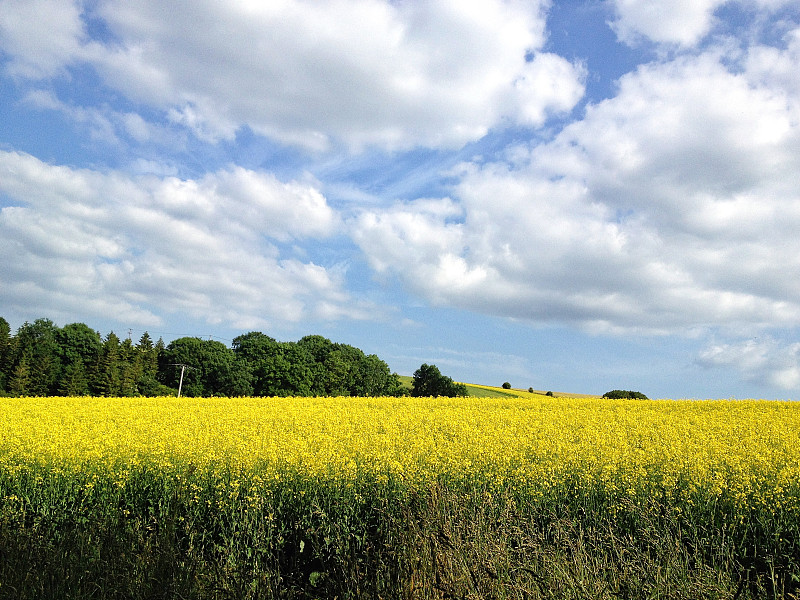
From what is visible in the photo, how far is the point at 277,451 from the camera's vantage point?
10617 mm

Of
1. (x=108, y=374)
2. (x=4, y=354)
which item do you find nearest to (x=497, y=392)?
(x=108, y=374)

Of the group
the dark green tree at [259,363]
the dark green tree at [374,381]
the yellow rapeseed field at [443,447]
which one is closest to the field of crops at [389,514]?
the yellow rapeseed field at [443,447]

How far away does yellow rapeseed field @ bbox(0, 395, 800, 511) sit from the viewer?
8977 mm

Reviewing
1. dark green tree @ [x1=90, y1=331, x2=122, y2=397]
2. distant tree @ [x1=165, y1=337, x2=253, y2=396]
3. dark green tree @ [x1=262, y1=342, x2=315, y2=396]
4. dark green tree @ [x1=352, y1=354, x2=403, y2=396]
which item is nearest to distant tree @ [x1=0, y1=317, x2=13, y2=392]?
dark green tree @ [x1=90, y1=331, x2=122, y2=397]

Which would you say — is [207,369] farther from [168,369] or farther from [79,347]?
[79,347]

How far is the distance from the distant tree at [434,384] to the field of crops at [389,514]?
4482cm

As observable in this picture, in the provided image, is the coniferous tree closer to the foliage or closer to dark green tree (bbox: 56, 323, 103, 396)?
dark green tree (bbox: 56, 323, 103, 396)

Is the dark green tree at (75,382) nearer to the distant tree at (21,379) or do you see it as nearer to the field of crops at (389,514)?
the distant tree at (21,379)

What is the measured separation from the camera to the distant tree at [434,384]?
6022 centimetres

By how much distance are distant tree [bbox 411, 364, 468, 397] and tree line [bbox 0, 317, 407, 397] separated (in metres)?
2.56

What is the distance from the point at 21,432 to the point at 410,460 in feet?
36.9

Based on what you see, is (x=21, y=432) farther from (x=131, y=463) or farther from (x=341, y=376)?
(x=341, y=376)

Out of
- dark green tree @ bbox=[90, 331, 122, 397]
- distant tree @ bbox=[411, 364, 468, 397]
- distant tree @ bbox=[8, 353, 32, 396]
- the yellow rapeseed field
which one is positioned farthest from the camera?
distant tree @ bbox=[411, 364, 468, 397]

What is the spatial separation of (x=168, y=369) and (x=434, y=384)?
96.1ft
